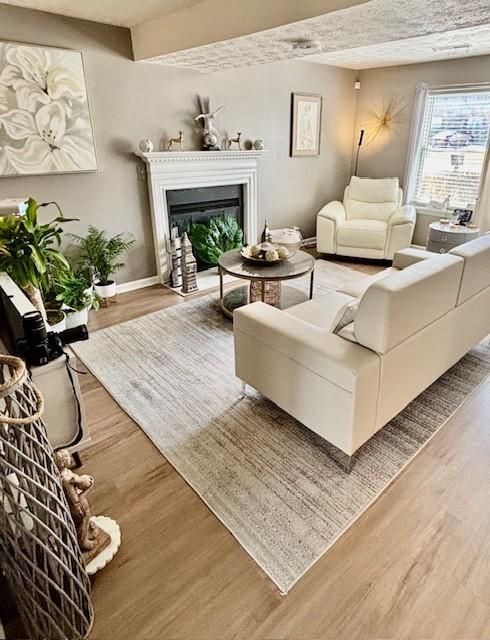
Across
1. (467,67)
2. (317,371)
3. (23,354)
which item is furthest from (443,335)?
(467,67)

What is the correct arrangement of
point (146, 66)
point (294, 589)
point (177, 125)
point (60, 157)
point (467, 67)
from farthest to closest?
1. point (467, 67)
2. point (177, 125)
3. point (146, 66)
4. point (60, 157)
5. point (294, 589)

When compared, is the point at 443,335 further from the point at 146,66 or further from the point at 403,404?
the point at 146,66

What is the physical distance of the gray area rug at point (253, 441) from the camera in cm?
165

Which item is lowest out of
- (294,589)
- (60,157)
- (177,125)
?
(294,589)

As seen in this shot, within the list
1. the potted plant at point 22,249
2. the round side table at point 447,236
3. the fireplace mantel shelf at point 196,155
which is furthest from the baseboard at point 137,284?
the round side table at point 447,236

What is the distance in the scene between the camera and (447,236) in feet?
14.2

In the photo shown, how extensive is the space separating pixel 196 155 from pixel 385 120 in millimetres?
3001

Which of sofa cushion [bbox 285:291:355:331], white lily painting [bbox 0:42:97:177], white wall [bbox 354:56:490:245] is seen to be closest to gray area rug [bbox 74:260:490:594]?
sofa cushion [bbox 285:291:355:331]

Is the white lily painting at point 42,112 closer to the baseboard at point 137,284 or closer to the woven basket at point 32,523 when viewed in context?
the baseboard at point 137,284

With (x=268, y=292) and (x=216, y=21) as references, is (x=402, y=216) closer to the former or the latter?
(x=268, y=292)

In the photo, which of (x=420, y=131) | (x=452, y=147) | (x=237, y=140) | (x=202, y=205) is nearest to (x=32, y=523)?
(x=202, y=205)

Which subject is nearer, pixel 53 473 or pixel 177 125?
pixel 53 473

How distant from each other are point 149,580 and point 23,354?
1048mm

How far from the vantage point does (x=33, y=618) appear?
3.64 ft
